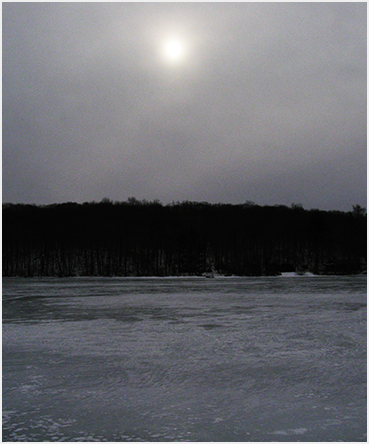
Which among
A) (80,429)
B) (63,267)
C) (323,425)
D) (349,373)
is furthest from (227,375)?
(63,267)

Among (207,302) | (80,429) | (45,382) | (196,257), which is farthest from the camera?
(196,257)

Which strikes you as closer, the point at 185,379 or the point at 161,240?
the point at 185,379

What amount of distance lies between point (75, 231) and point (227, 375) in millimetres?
75956

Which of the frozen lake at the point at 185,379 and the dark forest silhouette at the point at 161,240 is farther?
the dark forest silhouette at the point at 161,240

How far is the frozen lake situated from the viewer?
521 centimetres

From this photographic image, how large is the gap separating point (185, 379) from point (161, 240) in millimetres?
72132

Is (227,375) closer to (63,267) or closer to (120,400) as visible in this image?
(120,400)

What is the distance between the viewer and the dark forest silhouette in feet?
234

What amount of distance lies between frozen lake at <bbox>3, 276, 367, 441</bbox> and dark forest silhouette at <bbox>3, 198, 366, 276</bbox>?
162 ft

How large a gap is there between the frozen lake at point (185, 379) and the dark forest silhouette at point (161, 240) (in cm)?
4925

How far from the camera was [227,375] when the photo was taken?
7.41 metres

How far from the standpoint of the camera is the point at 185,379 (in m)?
7.21

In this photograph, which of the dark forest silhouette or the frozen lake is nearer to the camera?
the frozen lake

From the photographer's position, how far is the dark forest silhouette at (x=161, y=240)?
7144cm
